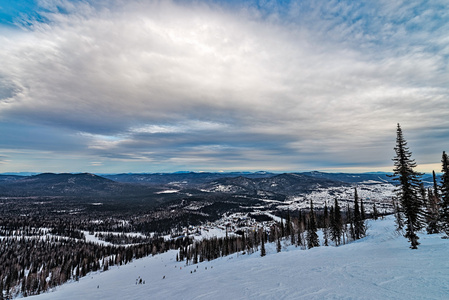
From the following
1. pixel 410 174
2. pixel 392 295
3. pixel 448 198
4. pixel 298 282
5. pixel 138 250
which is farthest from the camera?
pixel 138 250

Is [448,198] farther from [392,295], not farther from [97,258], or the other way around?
[97,258]

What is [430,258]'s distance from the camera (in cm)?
1817

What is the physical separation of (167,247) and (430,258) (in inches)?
6334

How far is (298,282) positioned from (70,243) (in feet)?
755

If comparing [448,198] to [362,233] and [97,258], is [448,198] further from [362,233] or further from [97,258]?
[97,258]

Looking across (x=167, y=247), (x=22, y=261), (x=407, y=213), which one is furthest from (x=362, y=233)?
(x=22, y=261)

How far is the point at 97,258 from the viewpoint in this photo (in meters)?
140

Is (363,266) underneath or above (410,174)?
underneath

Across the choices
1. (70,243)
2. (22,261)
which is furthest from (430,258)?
(70,243)

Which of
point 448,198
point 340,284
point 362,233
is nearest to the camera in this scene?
point 340,284

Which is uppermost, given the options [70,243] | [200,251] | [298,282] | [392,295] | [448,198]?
[448,198]

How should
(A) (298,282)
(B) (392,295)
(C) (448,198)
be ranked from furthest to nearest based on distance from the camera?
(C) (448,198) → (A) (298,282) → (B) (392,295)

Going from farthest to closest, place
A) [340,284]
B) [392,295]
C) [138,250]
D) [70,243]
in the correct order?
[70,243]
[138,250]
[340,284]
[392,295]

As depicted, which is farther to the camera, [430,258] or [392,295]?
[430,258]
